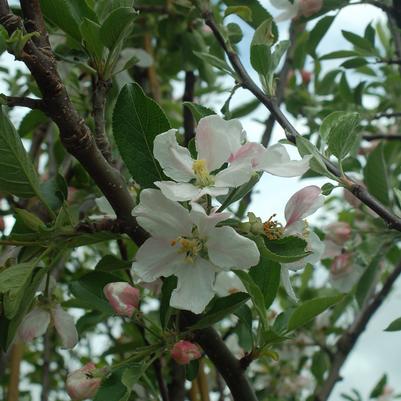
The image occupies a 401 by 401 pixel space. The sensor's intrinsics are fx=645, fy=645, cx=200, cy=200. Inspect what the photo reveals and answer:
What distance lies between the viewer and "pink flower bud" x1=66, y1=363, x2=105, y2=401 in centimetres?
90

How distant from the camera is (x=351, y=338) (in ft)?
5.53

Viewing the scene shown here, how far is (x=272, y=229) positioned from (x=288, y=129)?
0.22m

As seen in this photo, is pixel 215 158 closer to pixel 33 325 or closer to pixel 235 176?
pixel 235 176

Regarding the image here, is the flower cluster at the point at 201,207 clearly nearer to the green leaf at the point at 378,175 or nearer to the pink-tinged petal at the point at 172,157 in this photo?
the pink-tinged petal at the point at 172,157

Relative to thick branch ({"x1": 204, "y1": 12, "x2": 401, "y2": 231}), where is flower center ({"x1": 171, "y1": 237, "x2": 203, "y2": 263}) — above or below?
below

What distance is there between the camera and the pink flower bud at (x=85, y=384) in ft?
2.94

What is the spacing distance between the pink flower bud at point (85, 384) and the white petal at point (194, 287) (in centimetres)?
18

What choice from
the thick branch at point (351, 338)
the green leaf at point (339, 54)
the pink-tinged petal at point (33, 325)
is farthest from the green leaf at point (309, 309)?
the green leaf at point (339, 54)

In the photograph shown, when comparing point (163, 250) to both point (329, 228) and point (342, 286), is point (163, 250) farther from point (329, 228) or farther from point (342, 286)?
point (342, 286)

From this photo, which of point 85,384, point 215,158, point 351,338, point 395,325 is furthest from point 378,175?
point 85,384

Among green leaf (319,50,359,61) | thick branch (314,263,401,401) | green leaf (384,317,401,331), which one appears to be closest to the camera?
green leaf (384,317,401,331)

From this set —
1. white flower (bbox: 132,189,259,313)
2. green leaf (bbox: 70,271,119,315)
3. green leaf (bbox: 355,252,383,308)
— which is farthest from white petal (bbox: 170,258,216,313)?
green leaf (bbox: 355,252,383,308)

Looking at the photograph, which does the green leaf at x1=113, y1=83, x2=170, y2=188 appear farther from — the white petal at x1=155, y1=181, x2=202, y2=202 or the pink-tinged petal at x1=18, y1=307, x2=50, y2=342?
the pink-tinged petal at x1=18, y1=307, x2=50, y2=342

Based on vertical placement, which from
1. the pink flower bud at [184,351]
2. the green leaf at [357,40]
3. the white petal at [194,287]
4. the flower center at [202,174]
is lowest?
the pink flower bud at [184,351]
